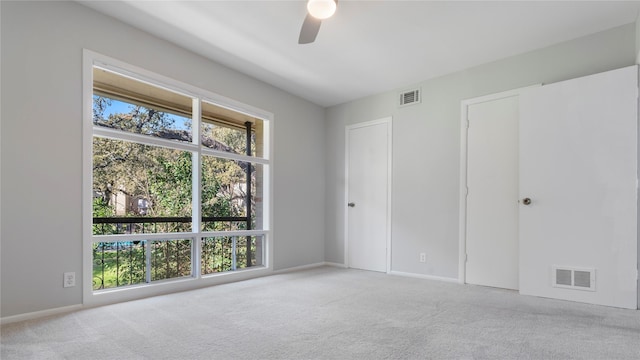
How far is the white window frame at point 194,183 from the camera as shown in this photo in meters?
3.05

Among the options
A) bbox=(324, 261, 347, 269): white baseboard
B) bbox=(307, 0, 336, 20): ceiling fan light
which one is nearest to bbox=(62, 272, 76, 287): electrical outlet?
bbox=(307, 0, 336, 20): ceiling fan light

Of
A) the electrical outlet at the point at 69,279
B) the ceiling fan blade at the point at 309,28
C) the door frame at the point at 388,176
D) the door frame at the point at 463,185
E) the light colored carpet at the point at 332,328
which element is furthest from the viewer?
the door frame at the point at 388,176

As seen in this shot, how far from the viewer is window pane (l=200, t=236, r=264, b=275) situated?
4793mm

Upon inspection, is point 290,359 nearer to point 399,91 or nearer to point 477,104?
point 477,104

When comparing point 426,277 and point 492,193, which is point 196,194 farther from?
point 492,193

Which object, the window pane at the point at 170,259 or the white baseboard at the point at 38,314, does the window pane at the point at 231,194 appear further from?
the white baseboard at the point at 38,314

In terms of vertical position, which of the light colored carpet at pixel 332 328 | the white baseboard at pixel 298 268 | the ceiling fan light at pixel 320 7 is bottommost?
the white baseboard at pixel 298 268

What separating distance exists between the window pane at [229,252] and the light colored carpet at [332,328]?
1149 mm

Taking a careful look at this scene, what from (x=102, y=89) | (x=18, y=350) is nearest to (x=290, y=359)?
(x=18, y=350)

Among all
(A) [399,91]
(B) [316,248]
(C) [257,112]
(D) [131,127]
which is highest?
(A) [399,91]

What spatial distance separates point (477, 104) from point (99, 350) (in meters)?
4.29

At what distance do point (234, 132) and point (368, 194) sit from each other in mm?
2152

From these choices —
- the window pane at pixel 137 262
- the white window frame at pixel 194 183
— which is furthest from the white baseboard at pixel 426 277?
the window pane at pixel 137 262

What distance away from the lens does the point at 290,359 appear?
2.04 meters
